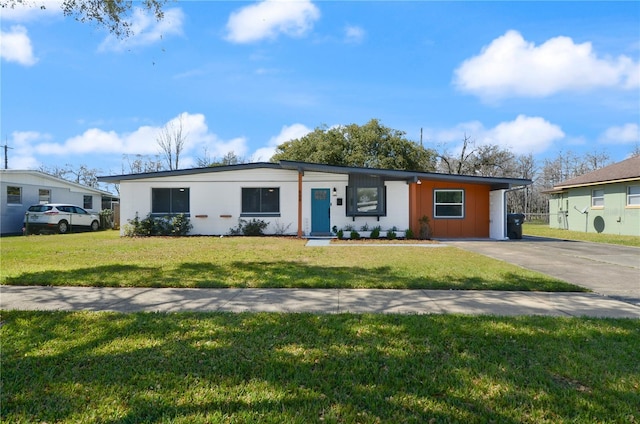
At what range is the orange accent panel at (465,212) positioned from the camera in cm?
1634

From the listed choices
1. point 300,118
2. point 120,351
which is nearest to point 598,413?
point 120,351

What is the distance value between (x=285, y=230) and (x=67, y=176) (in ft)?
130

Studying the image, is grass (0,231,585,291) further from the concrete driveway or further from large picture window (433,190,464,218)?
large picture window (433,190,464,218)

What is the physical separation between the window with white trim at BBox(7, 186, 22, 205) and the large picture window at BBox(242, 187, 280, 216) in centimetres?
1288

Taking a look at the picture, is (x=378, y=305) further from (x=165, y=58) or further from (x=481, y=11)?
(x=481, y=11)

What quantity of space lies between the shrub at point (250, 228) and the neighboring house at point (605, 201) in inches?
688

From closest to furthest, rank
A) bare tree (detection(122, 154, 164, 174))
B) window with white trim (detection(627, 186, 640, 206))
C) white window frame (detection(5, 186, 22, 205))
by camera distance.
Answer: window with white trim (detection(627, 186, 640, 206)), white window frame (detection(5, 186, 22, 205)), bare tree (detection(122, 154, 164, 174))

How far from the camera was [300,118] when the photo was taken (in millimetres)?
30891

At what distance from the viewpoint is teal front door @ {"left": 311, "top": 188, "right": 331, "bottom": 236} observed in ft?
53.1

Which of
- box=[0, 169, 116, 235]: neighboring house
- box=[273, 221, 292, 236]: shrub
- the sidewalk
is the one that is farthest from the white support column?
box=[0, 169, 116, 235]: neighboring house

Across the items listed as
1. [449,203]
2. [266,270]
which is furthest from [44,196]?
[449,203]

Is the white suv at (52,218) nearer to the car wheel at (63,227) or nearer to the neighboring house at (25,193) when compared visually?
the car wheel at (63,227)

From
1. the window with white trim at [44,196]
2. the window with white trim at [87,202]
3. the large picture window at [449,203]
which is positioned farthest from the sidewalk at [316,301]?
the window with white trim at [87,202]

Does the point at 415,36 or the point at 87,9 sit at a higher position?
the point at 415,36
